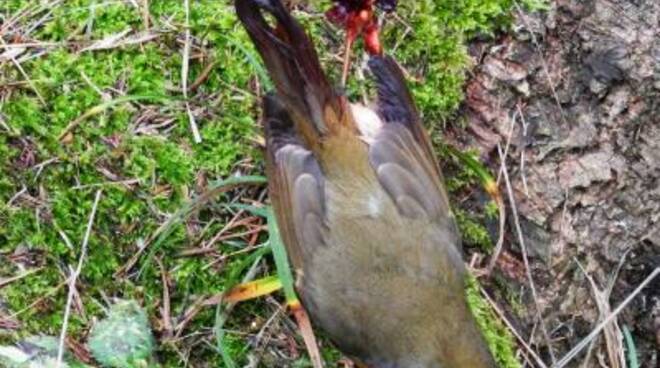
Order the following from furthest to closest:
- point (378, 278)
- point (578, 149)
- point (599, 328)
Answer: point (578, 149)
point (599, 328)
point (378, 278)

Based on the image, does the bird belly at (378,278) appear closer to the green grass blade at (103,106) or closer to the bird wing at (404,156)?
the bird wing at (404,156)

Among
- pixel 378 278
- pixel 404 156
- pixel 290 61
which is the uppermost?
pixel 290 61

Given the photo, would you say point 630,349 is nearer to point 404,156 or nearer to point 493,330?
point 493,330

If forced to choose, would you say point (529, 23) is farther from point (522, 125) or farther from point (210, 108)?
point (210, 108)

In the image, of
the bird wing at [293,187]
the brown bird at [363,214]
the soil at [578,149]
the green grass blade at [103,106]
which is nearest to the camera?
the brown bird at [363,214]

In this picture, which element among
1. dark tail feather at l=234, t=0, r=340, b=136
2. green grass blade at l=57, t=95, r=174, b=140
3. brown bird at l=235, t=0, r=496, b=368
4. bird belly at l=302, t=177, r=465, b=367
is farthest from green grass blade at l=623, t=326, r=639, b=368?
green grass blade at l=57, t=95, r=174, b=140

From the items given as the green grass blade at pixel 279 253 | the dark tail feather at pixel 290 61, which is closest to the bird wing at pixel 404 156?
the dark tail feather at pixel 290 61

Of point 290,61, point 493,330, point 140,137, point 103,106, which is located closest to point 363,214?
point 290,61

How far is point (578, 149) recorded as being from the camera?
190 inches

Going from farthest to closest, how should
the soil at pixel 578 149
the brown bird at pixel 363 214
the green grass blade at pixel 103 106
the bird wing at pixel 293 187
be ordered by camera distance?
the soil at pixel 578 149, the green grass blade at pixel 103 106, the bird wing at pixel 293 187, the brown bird at pixel 363 214

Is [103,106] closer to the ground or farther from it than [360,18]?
closer to the ground

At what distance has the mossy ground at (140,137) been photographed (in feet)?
14.7

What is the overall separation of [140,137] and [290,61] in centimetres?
66

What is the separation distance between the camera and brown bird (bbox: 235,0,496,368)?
4277mm
